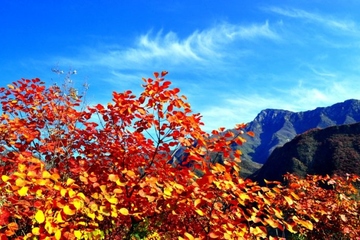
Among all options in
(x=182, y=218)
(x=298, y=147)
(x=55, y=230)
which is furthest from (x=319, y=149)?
(x=55, y=230)

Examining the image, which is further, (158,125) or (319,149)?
(319,149)

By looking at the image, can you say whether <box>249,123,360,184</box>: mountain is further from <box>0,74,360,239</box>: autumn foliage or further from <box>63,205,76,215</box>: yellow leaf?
<box>63,205,76,215</box>: yellow leaf

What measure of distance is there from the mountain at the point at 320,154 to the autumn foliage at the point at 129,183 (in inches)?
1862

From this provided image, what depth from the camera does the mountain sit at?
5234 cm

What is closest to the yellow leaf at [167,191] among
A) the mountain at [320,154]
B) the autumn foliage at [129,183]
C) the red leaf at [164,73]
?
the autumn foliage at [129,183]

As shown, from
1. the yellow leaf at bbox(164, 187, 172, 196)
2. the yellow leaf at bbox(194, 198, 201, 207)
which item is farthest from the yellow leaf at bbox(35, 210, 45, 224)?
the yellow leaf at bbox(194, 198, 201, 207)

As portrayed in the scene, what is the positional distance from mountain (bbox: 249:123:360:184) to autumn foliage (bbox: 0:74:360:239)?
155ft

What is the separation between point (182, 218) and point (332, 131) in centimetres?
6518

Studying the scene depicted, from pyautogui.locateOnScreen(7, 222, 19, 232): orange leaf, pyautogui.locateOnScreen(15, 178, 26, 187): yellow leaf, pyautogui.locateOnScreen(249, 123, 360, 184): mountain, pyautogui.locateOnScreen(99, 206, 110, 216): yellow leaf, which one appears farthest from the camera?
pyautogui.locateOnScreen(249, 123, 360, 184): mountain

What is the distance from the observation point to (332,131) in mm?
64750

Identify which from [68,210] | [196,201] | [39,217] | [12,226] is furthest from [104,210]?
[12,226]

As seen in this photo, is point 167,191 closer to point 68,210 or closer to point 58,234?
point 68,210

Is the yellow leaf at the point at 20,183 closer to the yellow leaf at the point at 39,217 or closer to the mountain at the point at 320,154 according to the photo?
the yellow leaf at the point at 39,217

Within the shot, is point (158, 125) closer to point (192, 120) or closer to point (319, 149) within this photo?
point (192, 120)
